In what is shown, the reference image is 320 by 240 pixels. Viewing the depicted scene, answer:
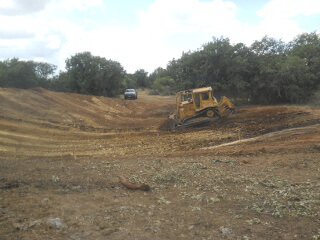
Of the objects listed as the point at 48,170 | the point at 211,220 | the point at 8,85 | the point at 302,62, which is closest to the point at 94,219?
the point at 211,220

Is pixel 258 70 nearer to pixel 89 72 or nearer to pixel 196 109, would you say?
pixel 196 109

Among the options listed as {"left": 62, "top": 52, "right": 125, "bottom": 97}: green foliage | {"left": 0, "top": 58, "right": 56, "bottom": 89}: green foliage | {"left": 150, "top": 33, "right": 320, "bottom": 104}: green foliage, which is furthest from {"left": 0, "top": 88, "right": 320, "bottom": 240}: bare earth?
{"left": 62, "top": 52, "right": 125, "bottom": 97}: green foliage

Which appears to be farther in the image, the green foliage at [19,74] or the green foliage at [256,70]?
the green foliage at [19,74]

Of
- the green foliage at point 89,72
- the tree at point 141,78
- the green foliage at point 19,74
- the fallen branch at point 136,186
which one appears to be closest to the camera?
the fallen branch at point 136,186

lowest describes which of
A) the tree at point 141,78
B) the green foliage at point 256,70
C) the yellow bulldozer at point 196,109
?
the yellow bulldozer at point 196,109

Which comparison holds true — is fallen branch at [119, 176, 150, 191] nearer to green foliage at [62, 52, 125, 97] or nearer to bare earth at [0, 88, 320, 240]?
bare earth at [0, 88, 320, 240]

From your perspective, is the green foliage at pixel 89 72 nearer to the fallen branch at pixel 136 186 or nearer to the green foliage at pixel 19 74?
the green foliage at pixel 19 74

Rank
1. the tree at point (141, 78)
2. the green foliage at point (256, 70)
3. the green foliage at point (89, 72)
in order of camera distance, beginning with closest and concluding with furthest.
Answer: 1. the green foliage at point (256, 70)
2. the green foliage at point (89, 72)
3. the tree at point (141, 78)

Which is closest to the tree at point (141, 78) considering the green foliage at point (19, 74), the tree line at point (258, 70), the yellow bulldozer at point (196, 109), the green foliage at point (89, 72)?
the green foliage at point (89, 72)

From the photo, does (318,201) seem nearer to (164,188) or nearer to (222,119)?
(164,188)

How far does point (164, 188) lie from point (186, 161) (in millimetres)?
2557

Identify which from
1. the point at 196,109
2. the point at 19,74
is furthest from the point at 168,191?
the point at 19,74

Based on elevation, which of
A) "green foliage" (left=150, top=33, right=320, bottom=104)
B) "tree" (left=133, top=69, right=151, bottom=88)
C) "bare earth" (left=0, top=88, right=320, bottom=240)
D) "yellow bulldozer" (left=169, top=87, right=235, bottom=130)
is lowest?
"bare earth" (left=0, top=88, right=320, bottom=240)

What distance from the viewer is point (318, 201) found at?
18.9 ft
